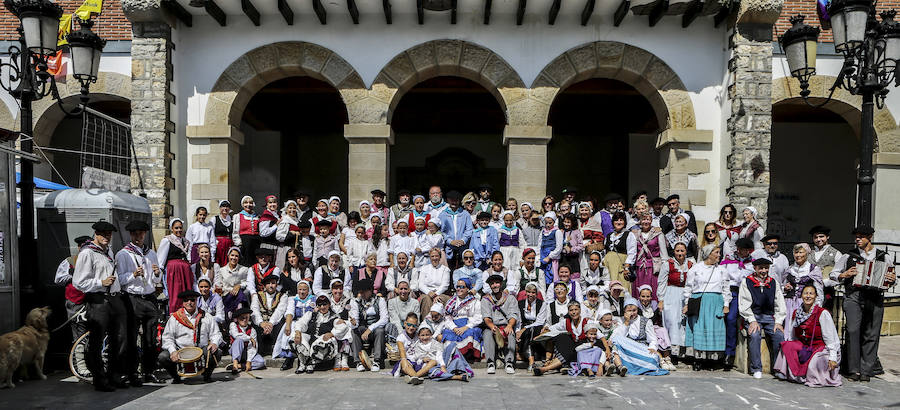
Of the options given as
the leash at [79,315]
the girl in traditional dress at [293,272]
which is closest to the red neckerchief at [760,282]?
the girl in traditional dress at [293,272]

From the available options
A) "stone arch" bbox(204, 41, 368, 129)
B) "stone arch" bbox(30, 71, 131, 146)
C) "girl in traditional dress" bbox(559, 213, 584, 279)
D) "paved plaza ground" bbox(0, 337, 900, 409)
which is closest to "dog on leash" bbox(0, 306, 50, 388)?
"paved plaza ground" bbox(0, 337, 900, 409)

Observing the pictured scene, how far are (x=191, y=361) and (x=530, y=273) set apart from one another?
3995 mm

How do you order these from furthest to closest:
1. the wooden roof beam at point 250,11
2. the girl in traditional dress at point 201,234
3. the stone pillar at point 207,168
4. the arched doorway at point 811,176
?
1. the arched doorway at point 811,176
2. the stone pillar at point 207,168
3. the wooden roof beam at point 250,11
4. the girl in traditional dress at point 201,234

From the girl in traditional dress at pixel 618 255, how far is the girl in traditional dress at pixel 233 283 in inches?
176

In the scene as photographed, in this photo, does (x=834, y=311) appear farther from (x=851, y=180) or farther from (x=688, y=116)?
(x=851, y=180)

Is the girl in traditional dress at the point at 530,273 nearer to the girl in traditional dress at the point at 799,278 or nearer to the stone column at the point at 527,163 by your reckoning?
the stone column at the point at 527,163

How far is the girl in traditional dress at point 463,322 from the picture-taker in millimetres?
8109

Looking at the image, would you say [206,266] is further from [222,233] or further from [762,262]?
[762,262]

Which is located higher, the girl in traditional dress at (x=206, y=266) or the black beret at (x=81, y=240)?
the black beret at (x=81, y=240)

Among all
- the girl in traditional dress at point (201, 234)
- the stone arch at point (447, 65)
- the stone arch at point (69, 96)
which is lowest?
the girl in traditional dress at point (201, 234)

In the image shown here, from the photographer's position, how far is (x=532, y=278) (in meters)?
8.79

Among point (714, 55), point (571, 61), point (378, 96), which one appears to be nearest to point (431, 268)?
point (378, 96)

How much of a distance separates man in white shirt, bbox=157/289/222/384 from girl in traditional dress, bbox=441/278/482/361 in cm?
245

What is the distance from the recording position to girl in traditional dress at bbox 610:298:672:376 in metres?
7.81
